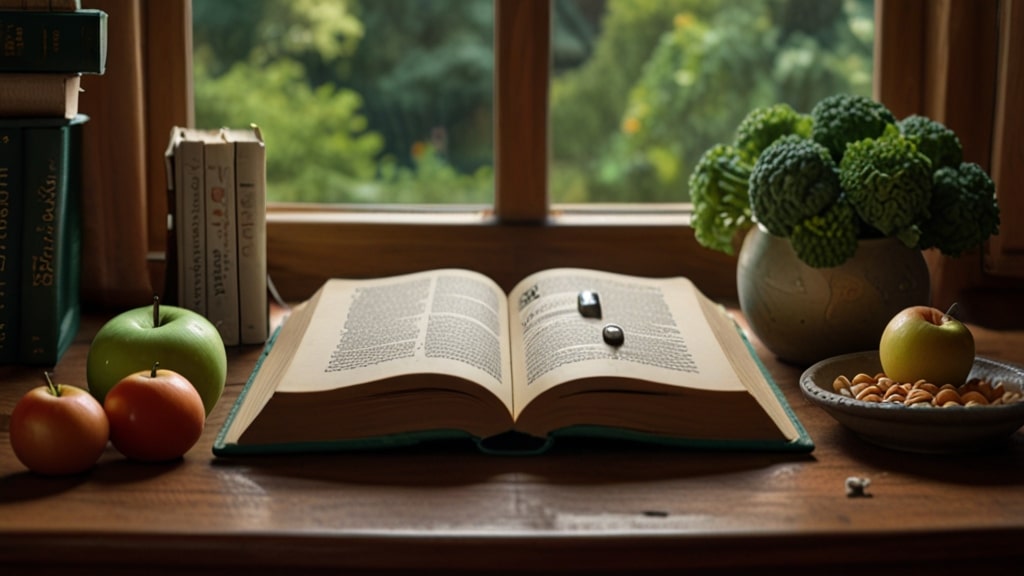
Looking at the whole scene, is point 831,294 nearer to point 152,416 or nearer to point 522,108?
point 522,108

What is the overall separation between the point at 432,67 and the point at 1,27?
1.88 ft

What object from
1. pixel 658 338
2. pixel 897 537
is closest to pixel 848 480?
pixel 897 537

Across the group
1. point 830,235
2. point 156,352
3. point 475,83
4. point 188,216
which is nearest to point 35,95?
point 188,216

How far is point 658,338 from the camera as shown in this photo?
117 cm

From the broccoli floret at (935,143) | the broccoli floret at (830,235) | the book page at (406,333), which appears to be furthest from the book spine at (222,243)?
the broccoli floret at (935,143)

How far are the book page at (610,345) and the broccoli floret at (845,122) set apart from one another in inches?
8.8

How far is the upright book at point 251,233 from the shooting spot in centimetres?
133

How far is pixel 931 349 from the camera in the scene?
1075 mm

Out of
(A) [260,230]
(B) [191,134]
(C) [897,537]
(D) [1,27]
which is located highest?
(D) [1,27]

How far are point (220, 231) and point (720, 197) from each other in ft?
1.84

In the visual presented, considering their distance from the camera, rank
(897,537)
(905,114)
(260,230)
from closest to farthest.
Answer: (897,537), (260,230), (905,114)

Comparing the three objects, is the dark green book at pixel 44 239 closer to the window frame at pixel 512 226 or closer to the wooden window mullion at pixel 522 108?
the window frame at pixel 512 226

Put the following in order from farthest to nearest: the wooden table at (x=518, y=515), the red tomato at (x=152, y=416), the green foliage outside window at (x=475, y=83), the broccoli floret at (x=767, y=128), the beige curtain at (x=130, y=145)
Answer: the green foliage outside window at (x=475, y=83)
the beige curtain at (x=130, y=145)
the broccoli floret at (x=767, y=128)
the red tomato at (x=152, y=416)
the wooden table at (x=518, y=515)

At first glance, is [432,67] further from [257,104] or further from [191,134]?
[191,134]
